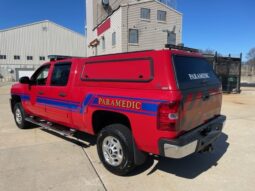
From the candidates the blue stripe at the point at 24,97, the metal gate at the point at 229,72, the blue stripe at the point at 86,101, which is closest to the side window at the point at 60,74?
the blue stripe at the point at 86,101

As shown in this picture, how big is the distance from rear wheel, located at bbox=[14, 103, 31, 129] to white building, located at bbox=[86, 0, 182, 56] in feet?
50.9

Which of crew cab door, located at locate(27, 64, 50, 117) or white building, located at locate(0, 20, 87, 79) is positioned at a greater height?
white building, located at locate(0, 20, 87, 79)

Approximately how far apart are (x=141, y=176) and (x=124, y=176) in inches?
10.8

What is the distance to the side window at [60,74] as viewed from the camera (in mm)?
4766

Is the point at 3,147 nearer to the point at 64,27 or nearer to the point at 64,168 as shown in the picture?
the point at 64,168

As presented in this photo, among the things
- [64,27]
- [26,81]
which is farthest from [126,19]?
[64,27]

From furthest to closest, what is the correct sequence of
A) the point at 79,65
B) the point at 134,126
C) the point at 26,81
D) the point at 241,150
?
1. the point at 26,81
2. the point at 241,150
3. the point at 79,65
4. the point at 134,126

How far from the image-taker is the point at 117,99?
11.7 feet

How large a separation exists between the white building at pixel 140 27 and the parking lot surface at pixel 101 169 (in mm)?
17079

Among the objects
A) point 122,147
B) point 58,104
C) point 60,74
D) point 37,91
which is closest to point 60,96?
point 58,104

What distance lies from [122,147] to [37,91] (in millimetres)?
3004

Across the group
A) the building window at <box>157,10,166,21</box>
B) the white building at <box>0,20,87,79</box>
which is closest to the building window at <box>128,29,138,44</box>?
the building window at <box>157,10,166,21</box>

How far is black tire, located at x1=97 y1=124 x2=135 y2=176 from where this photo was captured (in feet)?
11.6

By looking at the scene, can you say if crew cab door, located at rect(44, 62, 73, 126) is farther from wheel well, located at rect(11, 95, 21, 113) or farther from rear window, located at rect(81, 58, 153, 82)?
wheel well, located at rect(11, 95, 21, 113)
